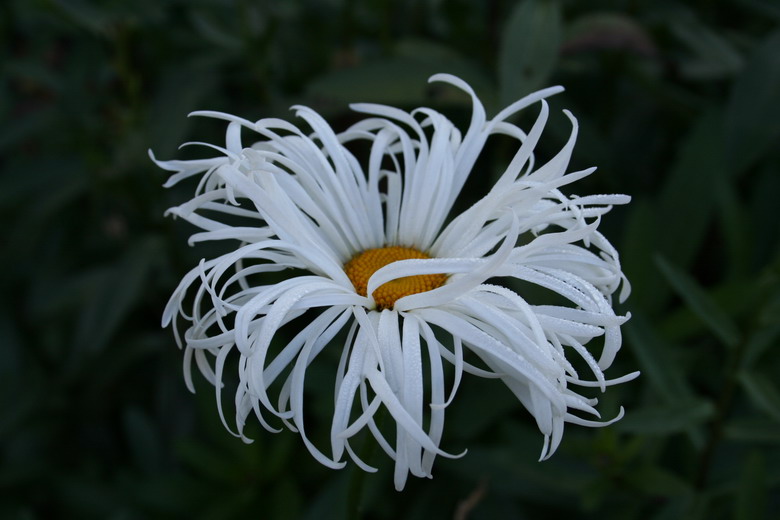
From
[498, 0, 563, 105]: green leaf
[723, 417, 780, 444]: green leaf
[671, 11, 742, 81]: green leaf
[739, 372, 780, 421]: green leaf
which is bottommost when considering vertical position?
[723, 417, 780, 444]: green leaf

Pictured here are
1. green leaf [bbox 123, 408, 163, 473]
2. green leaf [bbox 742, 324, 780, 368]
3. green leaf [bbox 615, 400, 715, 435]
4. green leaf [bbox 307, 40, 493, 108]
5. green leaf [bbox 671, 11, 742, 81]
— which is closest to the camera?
green leaf [bbox 615, 400, 715, 435]

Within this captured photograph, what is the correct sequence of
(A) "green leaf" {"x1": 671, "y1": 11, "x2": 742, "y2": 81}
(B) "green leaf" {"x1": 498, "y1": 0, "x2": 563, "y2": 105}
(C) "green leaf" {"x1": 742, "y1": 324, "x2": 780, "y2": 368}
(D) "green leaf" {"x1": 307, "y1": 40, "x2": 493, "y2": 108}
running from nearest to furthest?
1. (C) "green leaf" {"x1": 742, "y1": 324, "x2": 780, "y2": 368}
2. (B) "green leaf" {"x1": 498, "y1": 0, "x2": 563, "y2": 105}
3. (D) "green leaf" {"x1": 307, "y1": 40, "x2": 493, "y2": 108}
4. (A) "green leaf" {"x1": 671, "y1": 11, "x2": 742, "y2": 81}

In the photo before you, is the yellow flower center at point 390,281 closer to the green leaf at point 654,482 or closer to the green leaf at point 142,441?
the green leaf at point 654,482

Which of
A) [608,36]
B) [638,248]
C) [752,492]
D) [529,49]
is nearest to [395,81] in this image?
[529,49]

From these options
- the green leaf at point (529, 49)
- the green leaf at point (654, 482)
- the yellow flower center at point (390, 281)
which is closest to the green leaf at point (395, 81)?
the green leaf at point (529, 49)

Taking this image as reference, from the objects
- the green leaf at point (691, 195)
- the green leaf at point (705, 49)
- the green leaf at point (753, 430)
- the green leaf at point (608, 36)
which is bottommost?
the green leaf at point (753, 430)

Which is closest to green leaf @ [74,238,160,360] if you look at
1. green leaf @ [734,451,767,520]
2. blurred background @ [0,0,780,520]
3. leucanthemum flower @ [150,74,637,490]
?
blurred background @ [0,0,780,520]

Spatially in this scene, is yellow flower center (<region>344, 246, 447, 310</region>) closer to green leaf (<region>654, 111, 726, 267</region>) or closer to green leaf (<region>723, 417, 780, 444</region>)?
green leaf (<region>723, 417, 780, 444</region>)
